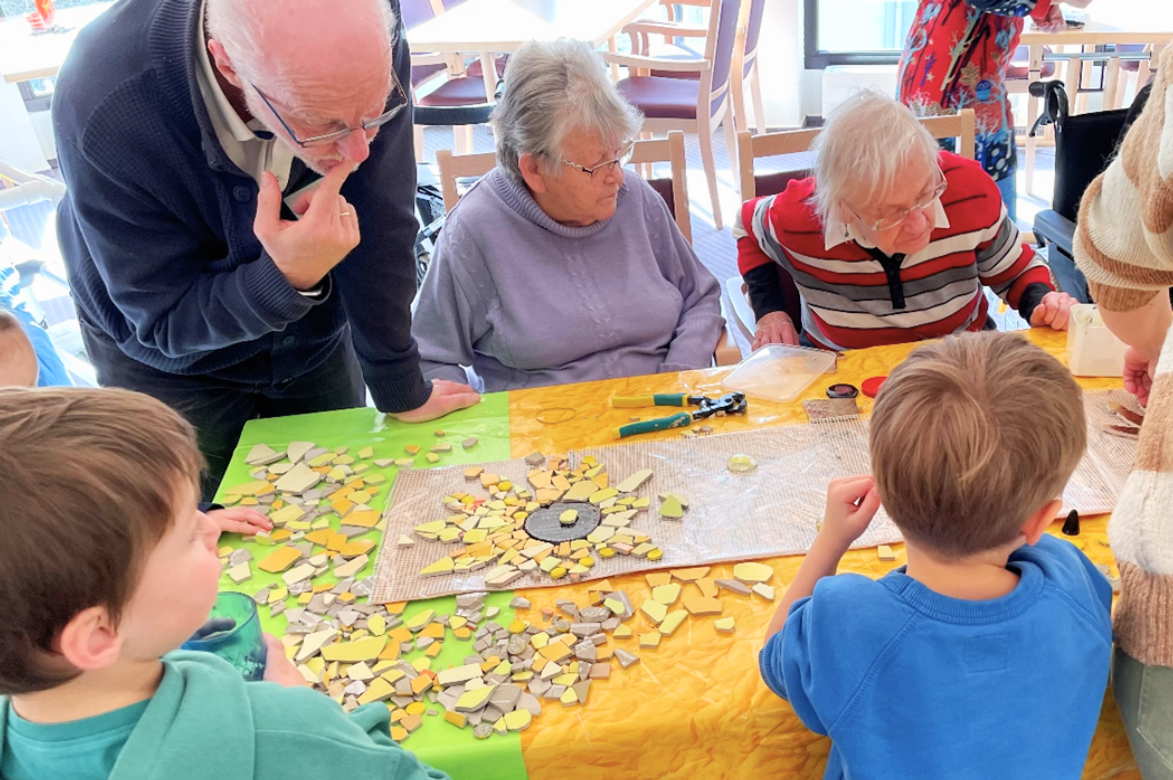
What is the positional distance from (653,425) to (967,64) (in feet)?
5.97

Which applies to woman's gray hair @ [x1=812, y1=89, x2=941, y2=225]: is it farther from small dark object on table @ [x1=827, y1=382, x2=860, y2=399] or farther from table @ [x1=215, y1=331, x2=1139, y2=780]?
table @ [x1=215, y1=331, x2=1139, y2=780]

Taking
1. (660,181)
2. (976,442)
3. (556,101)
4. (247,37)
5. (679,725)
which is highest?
(247,37)

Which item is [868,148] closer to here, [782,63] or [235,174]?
[235,174]

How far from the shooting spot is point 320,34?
1.27 metres

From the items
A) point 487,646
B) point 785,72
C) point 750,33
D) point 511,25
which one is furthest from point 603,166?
point 785,72

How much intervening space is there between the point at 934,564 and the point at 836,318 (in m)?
1.16

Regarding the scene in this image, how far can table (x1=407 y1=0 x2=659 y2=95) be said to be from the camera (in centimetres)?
426

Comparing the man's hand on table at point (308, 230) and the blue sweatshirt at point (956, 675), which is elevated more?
the man's hand on table at point (308, 230)

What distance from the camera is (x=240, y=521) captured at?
1.44 metres

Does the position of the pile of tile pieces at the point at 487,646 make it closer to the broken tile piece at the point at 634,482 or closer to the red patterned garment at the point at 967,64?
the broken tile piece at the point at 634,482

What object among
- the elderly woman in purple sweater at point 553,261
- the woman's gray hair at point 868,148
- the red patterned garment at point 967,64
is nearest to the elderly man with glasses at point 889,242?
the woman's gray hair at point 868,148

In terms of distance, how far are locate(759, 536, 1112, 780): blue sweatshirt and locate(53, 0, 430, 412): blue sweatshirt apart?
3.06 feet

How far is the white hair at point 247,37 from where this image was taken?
127 cm

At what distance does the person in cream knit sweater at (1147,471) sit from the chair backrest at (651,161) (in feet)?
4.23
